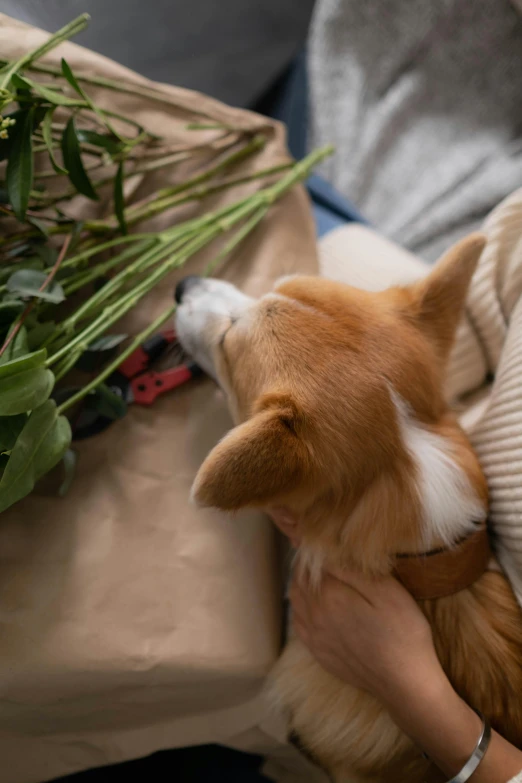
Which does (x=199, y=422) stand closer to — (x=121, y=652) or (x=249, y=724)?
(x=121, y=652)

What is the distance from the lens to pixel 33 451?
25.7 inches

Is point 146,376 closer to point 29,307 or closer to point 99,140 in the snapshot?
point 29,307

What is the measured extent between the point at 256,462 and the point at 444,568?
0.35 meters

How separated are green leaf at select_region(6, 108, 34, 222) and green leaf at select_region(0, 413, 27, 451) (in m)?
0.28

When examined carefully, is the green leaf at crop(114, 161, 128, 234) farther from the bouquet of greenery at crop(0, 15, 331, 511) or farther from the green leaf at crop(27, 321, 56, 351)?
the green leaf at crop(27, 321, 56, 351)

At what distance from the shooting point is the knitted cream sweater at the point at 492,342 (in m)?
0.82

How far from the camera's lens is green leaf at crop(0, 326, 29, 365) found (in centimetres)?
71

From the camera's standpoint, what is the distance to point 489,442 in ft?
2.84

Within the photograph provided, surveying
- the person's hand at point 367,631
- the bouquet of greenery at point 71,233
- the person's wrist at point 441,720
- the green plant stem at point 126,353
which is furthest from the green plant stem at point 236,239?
the person's wrist at point 441,720

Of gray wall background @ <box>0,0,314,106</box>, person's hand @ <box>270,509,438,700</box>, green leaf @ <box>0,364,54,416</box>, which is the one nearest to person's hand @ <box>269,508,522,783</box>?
person's hand @ <box>270,509,438,700</box>

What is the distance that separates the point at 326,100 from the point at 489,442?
1224 millimetres

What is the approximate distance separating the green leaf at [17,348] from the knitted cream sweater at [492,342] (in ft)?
2.25

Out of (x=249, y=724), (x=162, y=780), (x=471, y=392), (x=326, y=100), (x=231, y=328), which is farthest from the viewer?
(x=326, y=100)

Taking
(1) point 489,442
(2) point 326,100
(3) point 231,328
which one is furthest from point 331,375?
(2) point 326,100
